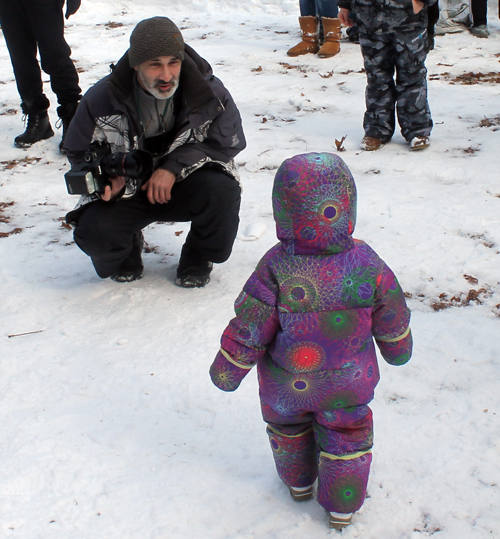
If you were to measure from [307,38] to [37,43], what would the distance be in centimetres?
319

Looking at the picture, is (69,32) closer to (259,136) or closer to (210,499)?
(259,136)

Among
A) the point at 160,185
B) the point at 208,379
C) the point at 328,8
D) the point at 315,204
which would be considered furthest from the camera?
the point at 328,8

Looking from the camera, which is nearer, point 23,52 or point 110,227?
point 110,227

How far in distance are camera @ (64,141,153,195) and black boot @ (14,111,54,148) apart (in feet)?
7.53

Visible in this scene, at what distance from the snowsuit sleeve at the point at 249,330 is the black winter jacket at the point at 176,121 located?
1.33m

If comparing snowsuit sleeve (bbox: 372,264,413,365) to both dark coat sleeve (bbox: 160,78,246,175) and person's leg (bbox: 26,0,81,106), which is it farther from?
person's leg (bbox: 26,0,81,106)

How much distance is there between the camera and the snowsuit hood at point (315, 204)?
138 cm

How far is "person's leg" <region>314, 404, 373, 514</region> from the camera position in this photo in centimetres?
155

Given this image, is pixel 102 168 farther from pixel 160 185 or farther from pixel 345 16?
pixel 345 16

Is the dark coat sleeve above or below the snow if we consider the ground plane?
above

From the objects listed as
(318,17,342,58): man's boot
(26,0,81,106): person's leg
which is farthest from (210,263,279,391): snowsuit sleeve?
(318,17,342,58): man's boot

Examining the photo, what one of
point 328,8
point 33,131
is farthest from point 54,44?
point 328,8

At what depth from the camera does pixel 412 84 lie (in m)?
4.07

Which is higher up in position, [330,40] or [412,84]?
[412,84]
